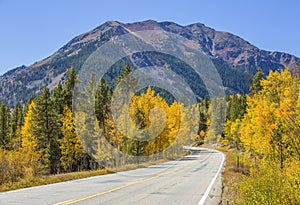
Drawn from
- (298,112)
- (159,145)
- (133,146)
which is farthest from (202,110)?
(298,112)

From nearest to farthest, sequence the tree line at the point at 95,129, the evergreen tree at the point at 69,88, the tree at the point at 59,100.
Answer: the tree line at the point at 95,129
the tree at the point at 59,100
the evergreen tree at the point at 69,88

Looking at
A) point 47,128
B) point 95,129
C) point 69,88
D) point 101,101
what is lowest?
point 95,129

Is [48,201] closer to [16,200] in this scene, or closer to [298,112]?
[16,200]

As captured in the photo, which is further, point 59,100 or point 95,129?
point 59,100

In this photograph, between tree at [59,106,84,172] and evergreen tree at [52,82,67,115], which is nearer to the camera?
tree at [59,106,84,172]

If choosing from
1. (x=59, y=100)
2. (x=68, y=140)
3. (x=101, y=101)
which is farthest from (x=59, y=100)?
(x=68, y=140)

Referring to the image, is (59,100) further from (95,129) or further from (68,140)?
(95,129)

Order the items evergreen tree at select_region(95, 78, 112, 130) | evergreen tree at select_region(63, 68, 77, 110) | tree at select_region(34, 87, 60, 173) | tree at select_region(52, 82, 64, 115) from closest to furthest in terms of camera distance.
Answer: tree at select_region(34, 87, 60, 173) < evergreen tree at select_region(95, 78, 112, 130) < tree at select_region(52, 82, 64, 115) < evergreen tree at select_region(63, 68, 77, 110)

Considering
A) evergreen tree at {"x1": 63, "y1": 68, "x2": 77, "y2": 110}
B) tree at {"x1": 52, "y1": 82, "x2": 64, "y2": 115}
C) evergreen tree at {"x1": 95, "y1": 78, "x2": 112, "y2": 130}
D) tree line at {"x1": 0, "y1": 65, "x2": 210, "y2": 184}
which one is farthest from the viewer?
evergreen tree at {"x1": 63, "y1": 68, "x2": 77, "y2": 110}

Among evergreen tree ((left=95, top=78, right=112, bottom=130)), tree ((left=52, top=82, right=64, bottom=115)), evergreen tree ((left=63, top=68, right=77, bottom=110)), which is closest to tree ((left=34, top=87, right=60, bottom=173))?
tree ((left=52, top=82, right=64, bottom=115))

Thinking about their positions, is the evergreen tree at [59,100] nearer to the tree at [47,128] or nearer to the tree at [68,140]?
the tree at [47,128]

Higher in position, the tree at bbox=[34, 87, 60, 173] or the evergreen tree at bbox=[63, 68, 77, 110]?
the evergreen tree at bbox=[63, 68, 77, 110]

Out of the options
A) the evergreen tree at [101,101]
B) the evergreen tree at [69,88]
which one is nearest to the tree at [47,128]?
the evergreen tree at [69,88]

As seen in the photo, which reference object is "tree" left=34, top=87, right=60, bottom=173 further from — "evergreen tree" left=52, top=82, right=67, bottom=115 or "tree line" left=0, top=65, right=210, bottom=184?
"evergreen tree" left=52, top=82, right=67, bottom=115
